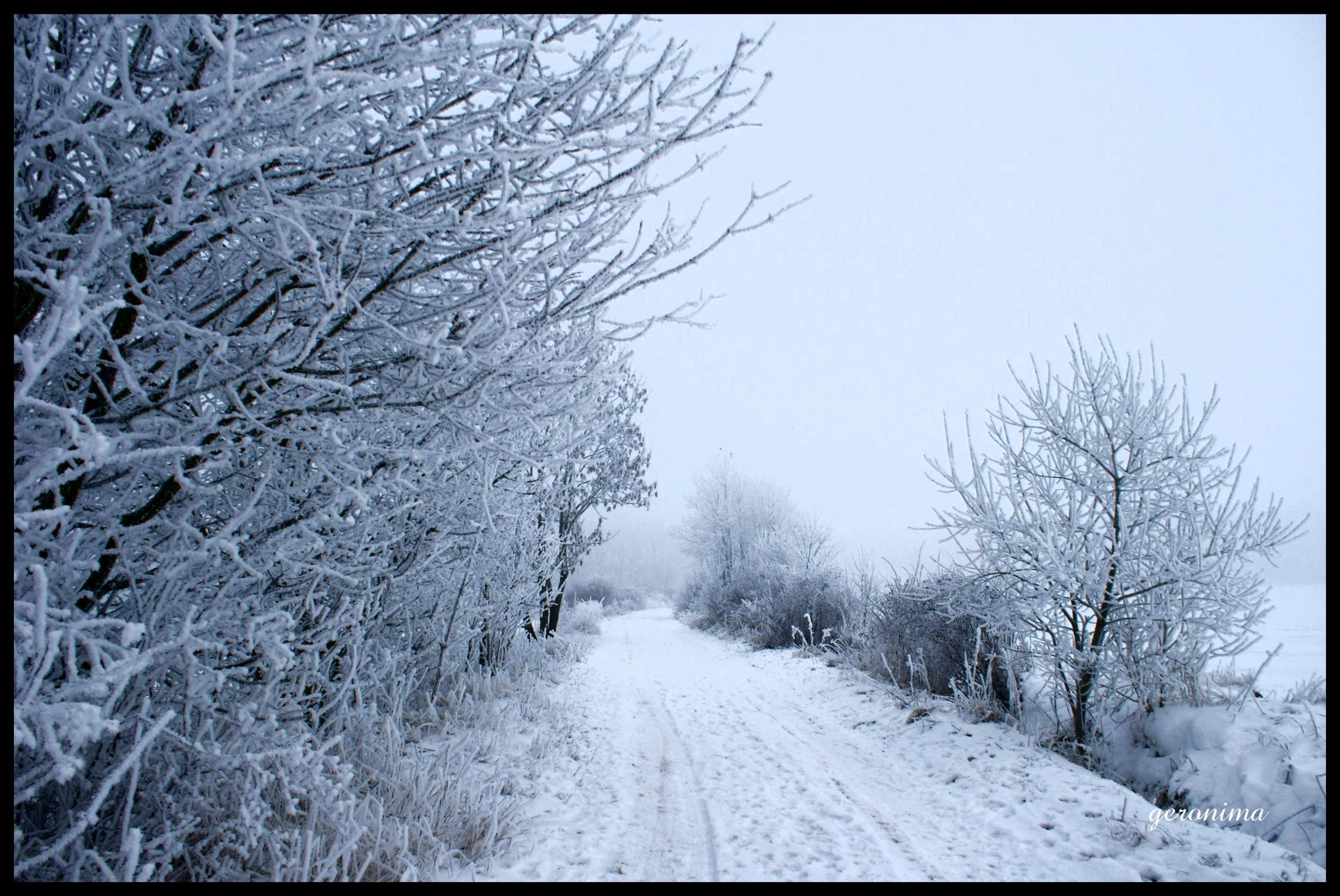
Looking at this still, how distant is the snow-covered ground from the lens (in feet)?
9.27

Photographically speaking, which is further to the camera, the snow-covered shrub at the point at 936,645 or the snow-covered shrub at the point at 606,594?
the snow-covered shrub at the point at 606,594

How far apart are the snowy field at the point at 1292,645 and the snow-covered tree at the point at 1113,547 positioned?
1.58 ft

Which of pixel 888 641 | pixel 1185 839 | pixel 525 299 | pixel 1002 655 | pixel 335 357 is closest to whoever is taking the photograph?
pixel 525 299

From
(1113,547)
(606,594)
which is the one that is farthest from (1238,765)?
(606,594)

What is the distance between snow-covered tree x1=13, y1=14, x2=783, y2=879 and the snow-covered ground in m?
1.48

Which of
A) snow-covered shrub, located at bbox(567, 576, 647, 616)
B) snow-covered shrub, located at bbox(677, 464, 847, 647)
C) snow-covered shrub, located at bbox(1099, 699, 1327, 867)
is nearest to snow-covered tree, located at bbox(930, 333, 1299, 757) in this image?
snow-covered shrub, located at bbox(1099, 699, 1327, 867)

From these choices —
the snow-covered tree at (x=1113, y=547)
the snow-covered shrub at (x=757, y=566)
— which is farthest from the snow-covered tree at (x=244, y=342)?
the snow-covered shrub at (x=757, y=566)

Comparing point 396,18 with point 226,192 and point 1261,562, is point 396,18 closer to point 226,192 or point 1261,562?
point 226,192

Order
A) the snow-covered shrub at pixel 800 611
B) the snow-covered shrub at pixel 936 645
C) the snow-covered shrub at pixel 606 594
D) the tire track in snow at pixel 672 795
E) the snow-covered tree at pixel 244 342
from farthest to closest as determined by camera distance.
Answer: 1. the snow-covered shrub at pixel 606 594
2. the snow-covered shrub at pixel 800 611
3. the snow-covered shrub at pixel 936 645
4. the tire track in snow at pixel 672 795
5. the snow-covered tree at pixel 244 342

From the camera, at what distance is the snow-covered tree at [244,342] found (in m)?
1.34

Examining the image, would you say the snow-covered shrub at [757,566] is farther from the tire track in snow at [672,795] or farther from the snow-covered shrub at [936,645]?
the tire track in snow at [672,795]

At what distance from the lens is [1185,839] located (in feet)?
9.77

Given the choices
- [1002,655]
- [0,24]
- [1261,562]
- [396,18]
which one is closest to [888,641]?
[1002,655]

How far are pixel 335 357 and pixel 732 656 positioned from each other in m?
11.1
